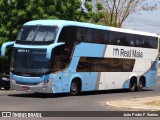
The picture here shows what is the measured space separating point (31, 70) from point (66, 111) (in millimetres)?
6956

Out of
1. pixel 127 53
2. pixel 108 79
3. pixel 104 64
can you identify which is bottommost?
pixel 108 79

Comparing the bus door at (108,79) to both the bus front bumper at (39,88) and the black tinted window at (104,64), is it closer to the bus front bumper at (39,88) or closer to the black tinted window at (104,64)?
the black tinted window at (104,64)

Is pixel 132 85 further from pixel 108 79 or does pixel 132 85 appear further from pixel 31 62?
pixel 31 62

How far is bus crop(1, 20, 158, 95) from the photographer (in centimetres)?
2441

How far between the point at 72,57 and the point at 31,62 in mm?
2320

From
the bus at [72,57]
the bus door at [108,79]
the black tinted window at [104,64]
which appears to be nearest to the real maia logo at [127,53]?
the bus at [72,57]

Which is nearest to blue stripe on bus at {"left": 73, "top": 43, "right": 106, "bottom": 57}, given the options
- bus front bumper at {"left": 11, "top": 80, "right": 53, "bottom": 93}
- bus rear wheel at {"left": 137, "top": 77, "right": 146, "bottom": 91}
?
bus front bumper at {"left": 11, "top": 80, "right": 53, "bottom": 93}

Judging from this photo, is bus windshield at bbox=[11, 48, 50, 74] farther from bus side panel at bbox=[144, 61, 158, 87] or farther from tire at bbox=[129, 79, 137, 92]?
bus side panel at bbox=[144, 61, 158, 87]

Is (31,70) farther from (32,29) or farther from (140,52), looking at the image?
(140,52)

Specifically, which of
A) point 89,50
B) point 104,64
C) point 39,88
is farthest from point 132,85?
point 39,88

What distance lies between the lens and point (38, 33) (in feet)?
81.9

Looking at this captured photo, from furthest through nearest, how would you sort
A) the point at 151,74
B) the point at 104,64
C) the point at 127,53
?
the point at 151,74 < the point at 127,53 < the point at 104,64

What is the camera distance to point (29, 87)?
80.4 feet

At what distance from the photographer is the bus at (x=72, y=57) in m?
24.4
